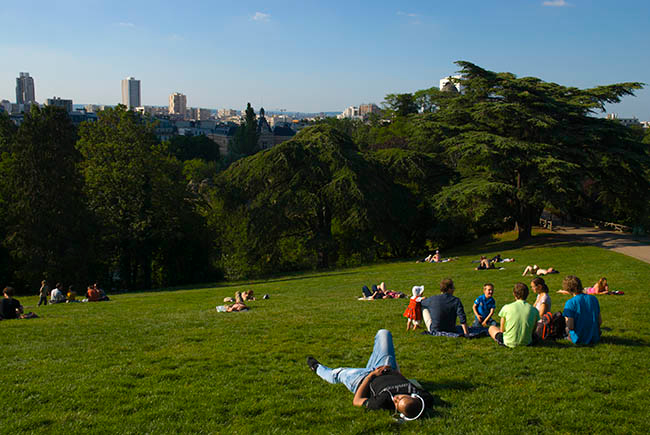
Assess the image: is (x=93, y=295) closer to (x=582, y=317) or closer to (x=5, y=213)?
(x=5, y=213)

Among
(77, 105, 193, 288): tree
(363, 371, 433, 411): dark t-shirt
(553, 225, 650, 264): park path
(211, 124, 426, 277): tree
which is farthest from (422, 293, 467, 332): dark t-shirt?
(77, 105, 193, 288): tree

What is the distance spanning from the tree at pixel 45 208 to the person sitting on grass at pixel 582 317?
30.5 meters

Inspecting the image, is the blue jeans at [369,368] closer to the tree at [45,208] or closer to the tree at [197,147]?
the tree at [45,208]

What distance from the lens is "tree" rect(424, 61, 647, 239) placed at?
32.1m

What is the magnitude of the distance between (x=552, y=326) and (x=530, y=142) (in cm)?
2680

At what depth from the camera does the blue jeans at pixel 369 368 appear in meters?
7.13

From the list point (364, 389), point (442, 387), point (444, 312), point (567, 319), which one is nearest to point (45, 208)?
point (444, 312)

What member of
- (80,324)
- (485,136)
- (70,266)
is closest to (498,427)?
(80,324)

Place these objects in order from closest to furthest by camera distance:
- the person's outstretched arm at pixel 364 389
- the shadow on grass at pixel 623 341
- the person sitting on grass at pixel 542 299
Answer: the person's outstretched arm at pixel 364 389 → the shadow on grass at pixel 623 341 → the person sitting on grass at pixel 542 299

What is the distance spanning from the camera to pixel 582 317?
30.4ft

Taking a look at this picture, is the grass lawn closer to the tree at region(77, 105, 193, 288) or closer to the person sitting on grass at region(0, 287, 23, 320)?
the person sitting on grass at region(0, 287, 23, 320)

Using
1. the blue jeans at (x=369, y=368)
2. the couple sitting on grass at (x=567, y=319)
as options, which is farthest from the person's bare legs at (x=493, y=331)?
the blue jeans at (x=369, y=368)

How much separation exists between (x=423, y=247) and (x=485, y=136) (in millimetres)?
11873

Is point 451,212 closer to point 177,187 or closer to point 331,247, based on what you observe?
point 331,247
